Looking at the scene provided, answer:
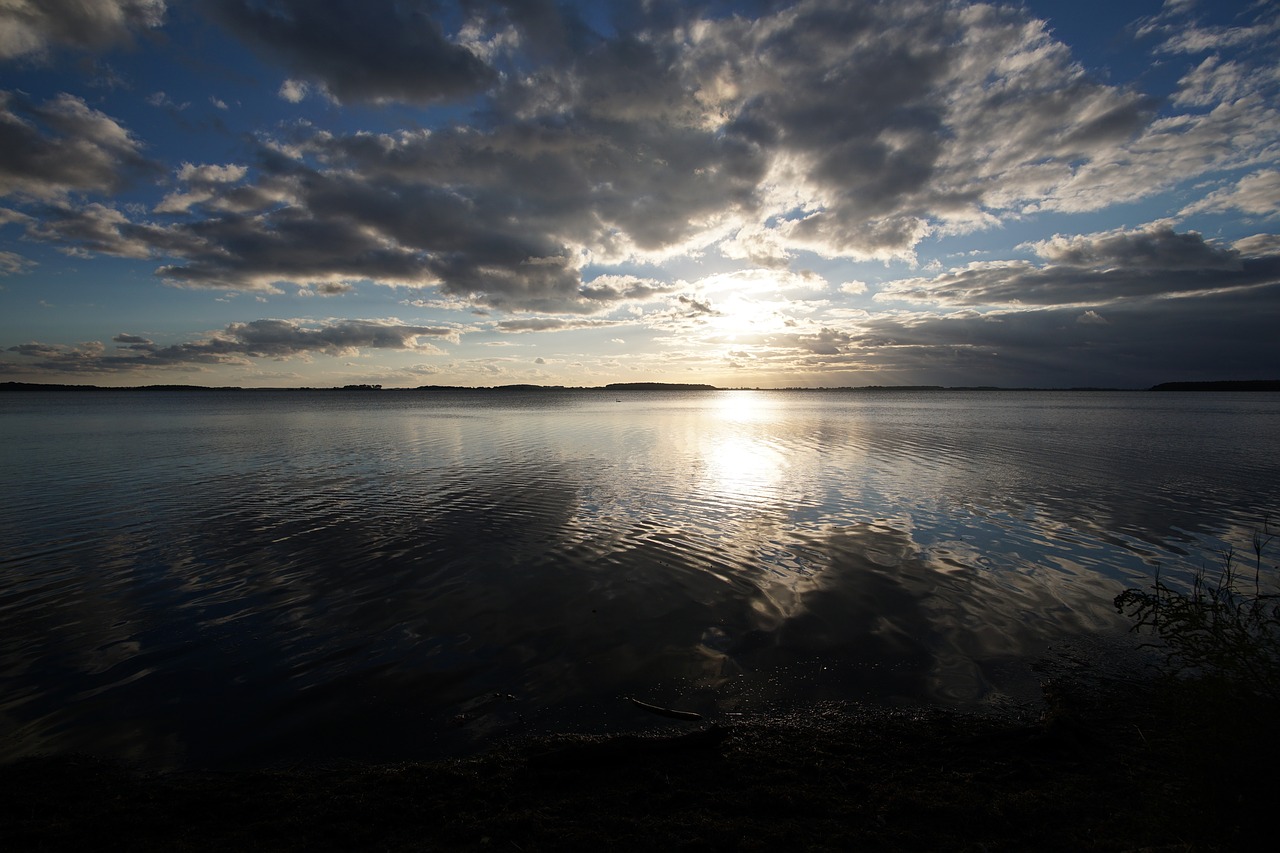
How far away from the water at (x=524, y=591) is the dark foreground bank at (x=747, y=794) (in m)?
0.83

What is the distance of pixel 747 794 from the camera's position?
618cm

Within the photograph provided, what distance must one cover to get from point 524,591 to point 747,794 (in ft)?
26.0

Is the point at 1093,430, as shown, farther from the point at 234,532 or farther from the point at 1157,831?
the point at 234,532

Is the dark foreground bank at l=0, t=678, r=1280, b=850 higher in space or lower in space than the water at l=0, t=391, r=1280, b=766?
higher

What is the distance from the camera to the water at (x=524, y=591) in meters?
8.26

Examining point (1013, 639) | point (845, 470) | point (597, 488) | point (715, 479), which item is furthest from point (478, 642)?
point (845, 470)

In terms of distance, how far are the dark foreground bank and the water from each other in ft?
2.74

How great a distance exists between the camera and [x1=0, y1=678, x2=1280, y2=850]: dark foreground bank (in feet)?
17.1

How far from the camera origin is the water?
826 centimetres

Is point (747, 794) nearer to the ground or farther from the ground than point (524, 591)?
farther from the ground

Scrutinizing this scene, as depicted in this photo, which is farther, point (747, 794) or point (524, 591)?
point (524, 591)

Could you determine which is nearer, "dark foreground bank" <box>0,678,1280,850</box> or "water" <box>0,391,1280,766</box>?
"dark foreground bank" <box>0,678,1280,850</box>

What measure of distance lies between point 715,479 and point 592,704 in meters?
20.3

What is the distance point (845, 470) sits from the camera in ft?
99.6
